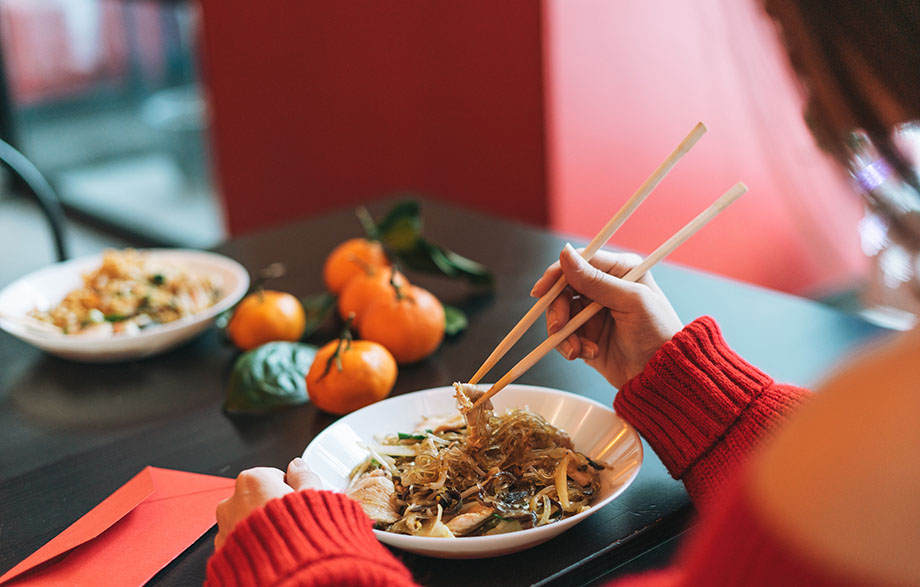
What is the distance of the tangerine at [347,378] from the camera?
104 centimetres

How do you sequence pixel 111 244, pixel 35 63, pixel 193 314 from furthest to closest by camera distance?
pixel 35 63 < pixel 111 244 < pixel 193 314

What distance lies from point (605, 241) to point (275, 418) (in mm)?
459

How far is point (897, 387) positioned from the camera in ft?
A: 0.97

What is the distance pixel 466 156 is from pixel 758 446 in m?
2.11

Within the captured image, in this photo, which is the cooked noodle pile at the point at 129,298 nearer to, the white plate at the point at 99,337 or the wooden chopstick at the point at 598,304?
the white plate at the point at 99,337

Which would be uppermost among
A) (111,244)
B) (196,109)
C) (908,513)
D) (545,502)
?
(908,513)

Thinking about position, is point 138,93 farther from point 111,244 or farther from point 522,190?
point 522,190

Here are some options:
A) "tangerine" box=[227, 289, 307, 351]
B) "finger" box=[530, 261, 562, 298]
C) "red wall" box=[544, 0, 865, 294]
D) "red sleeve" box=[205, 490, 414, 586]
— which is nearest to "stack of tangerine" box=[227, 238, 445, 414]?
"tangerine" box=[227, 289, 307, 351]

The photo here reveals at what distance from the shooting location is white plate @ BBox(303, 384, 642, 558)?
73cm

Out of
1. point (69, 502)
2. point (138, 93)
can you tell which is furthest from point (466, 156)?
point (138, 93)

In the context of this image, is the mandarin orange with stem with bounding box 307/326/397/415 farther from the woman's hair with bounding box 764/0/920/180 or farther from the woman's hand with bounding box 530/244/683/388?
the woman's hair with bounding box 764/0/920/180

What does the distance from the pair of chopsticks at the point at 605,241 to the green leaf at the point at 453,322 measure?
0.31 m

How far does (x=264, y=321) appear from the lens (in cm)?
123

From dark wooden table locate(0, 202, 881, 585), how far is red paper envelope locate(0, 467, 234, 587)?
20 mm
